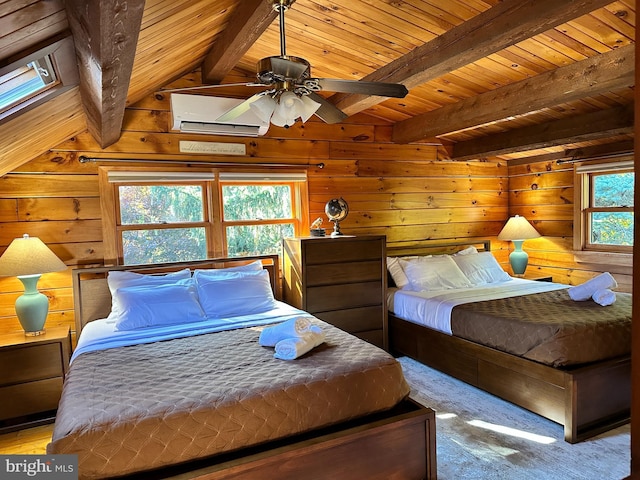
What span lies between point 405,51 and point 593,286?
2294 mm

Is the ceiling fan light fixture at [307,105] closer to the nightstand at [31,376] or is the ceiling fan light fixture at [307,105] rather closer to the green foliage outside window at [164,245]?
the green foliage outside window at [164,245]

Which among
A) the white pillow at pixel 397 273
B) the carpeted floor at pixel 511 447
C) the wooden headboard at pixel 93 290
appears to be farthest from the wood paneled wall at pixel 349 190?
the carpeted floor at pixel 511 447

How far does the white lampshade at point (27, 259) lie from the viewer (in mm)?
2902

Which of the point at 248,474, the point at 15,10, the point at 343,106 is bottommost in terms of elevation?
the point at 248,474

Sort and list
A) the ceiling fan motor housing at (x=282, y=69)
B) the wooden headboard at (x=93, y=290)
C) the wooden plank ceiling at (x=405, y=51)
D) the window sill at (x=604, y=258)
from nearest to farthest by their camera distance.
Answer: the wooden plank ceiling at (x=405, y=51) < the ceiling fan motor housing at (x=282, y=69) < the wooden headboard at (x=93, y=290) < the window sill at (x=604, y=258)

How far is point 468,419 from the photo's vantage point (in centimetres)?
286

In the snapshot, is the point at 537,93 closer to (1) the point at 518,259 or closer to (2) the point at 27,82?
(1) the point at 518,259

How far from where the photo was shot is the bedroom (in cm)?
243

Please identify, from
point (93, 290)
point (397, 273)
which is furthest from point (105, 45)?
point (397, 273)

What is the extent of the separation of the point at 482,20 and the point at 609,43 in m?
0.95

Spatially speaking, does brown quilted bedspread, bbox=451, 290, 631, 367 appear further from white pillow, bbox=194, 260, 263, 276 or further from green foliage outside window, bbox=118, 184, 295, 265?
green foliage outside window, bbox=118, 184, 295, 265

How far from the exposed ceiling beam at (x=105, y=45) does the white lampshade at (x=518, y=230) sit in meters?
4.27

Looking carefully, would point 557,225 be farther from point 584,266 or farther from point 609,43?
point 609,43

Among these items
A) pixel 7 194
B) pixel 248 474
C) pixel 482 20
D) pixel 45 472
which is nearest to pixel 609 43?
pixel 482 20
